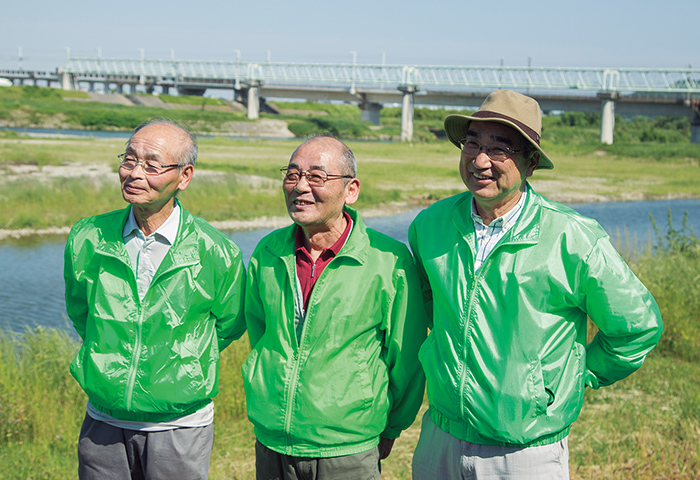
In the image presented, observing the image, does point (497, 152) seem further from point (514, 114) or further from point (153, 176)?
point (153, 176)

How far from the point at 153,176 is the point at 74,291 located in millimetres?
756

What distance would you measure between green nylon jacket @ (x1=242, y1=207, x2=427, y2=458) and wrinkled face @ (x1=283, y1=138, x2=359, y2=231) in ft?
0.49

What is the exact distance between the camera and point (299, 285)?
325 cm

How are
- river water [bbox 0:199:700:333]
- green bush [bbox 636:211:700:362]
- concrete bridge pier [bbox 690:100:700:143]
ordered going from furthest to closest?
concrete bridge pier [bbox 690:100:700:143]
river water [bbox 0:199:700:333]
green bush [bbox 636:211:700:362]

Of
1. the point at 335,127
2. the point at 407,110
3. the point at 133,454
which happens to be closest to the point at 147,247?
the point at 133,454

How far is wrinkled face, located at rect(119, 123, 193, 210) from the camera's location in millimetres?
3322

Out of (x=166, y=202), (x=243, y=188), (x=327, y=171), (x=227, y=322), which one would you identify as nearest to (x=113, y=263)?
(x=166, y=202)

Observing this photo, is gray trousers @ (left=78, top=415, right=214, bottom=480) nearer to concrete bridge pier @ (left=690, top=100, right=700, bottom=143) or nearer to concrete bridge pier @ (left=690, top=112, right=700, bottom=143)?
concrete bridge pier @ (left=690, top=100, right=700, bottom=143)

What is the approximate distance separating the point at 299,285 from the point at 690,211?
2706 centimetres

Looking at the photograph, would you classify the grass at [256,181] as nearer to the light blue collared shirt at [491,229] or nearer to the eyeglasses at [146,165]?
the eyeglasses at [146,165]

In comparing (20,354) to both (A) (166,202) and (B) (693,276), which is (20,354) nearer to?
(A) (166,202)

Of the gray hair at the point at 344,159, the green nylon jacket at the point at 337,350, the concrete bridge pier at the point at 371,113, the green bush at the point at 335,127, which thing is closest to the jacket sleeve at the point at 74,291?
the green nylon jacket at the point at 337,350

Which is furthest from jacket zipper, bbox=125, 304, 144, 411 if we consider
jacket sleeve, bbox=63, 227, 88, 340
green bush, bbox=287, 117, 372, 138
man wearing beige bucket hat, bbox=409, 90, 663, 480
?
green bush, bbox=287, 117, 372, 138

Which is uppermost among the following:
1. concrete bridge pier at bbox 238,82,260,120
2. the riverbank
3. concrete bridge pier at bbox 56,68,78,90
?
concrete bridge pier at bbox 56,68,78,90
